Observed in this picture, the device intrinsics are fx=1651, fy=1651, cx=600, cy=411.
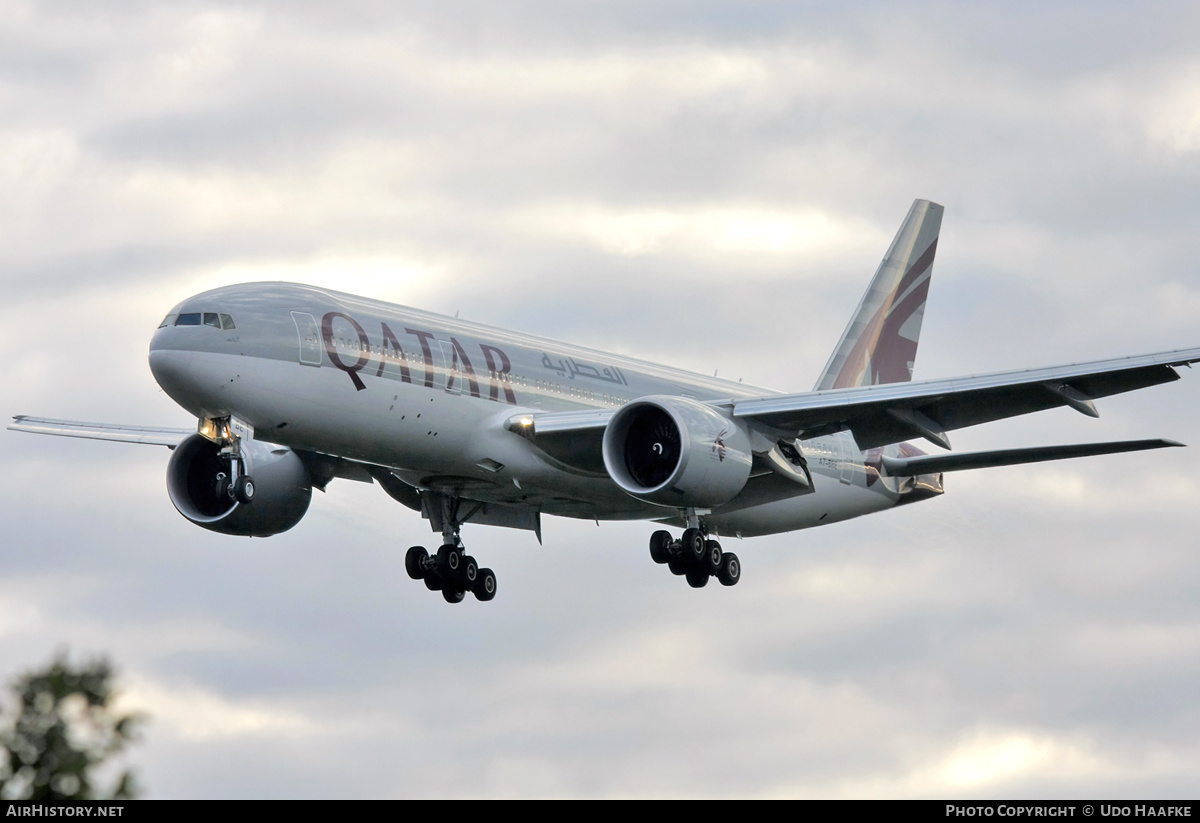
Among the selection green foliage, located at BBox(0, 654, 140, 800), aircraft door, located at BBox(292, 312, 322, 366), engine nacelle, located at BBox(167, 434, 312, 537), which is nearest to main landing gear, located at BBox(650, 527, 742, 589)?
engine nacelle, located at BBox(167, 434, 312, 537)

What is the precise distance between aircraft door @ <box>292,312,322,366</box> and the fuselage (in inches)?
1.0

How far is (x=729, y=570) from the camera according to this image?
38.2 metres

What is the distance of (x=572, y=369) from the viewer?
37.5m

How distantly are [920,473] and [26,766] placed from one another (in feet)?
114

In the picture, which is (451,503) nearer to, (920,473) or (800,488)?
(800,488)

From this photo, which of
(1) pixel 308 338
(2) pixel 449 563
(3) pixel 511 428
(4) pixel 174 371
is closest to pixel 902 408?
(3) pixel 511 428

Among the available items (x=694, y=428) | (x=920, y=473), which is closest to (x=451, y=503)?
(x=694, y=428)

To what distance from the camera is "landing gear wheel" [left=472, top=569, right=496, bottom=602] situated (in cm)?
3938

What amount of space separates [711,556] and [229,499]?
11.3 meters

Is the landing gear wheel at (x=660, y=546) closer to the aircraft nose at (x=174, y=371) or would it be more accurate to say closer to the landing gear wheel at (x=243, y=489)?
the landing gear wheel at (x=243, y=489)

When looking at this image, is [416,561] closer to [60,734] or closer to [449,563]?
[449,563]

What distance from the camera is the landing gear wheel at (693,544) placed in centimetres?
3694
